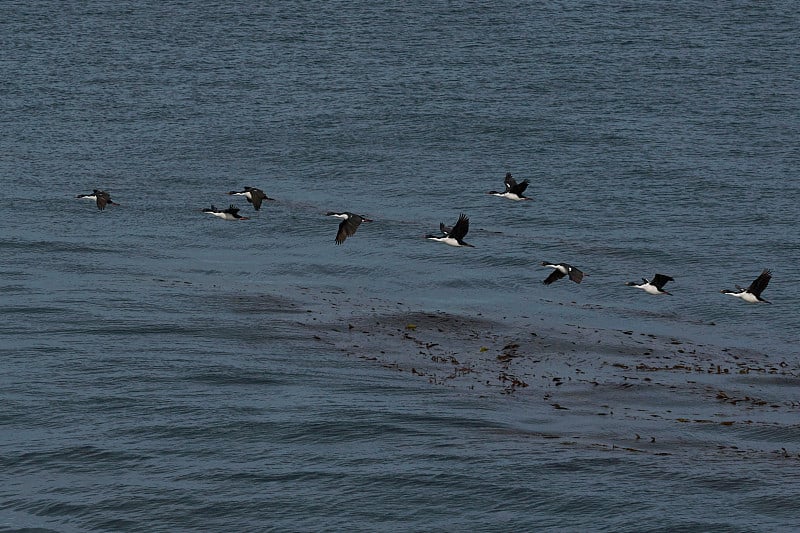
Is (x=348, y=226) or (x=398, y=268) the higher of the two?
(x=348, y=226)

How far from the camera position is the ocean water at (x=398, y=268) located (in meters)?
59.1

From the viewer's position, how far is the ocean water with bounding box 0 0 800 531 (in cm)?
5906

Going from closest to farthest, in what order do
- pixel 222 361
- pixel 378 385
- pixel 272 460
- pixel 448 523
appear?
pixel 448 523 → pixel 272 460 → pixel 378 385 → pixel 222 361

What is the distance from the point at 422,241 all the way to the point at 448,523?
Result: 129 feet

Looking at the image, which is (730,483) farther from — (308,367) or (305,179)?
(305,179)

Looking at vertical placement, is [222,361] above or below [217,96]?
below

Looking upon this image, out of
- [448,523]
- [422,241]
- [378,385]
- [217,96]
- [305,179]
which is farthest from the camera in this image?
[217,96]

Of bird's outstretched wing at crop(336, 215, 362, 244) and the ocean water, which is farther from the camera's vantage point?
the ocean water

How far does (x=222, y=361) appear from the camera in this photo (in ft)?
238

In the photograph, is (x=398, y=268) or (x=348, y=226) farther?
(x=398, y=268)

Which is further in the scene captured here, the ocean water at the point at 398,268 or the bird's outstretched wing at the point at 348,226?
the ocean water at the point at 398,268

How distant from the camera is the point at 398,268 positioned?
88.2 metres

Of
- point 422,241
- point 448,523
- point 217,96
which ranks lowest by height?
point 448,523

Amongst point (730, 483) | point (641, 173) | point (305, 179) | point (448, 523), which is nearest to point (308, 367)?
point (448, 523)
